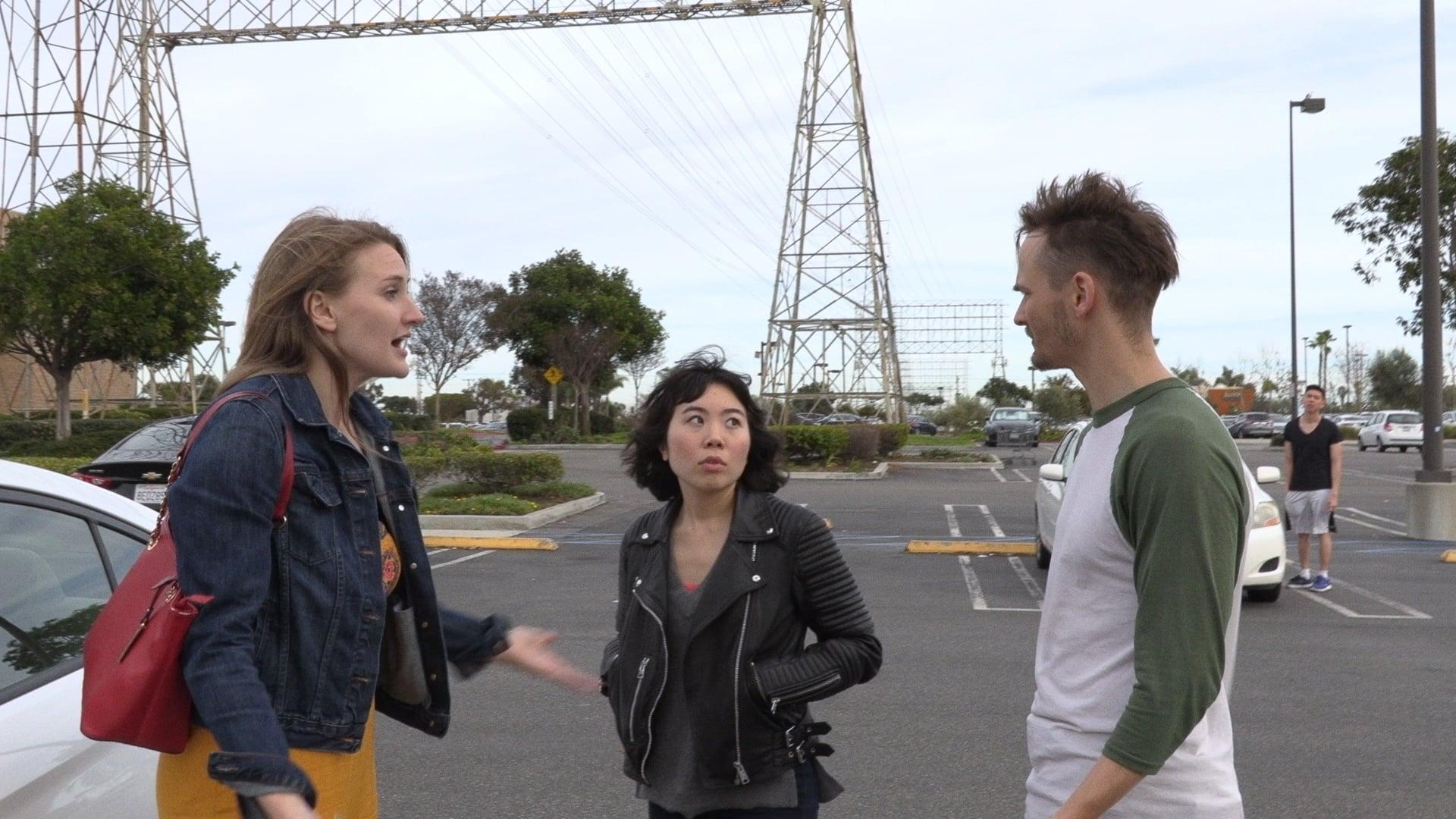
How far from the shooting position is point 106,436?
29516 mm

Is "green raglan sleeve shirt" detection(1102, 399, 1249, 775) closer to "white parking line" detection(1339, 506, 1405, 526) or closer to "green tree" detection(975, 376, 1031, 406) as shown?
"white parking line" detection(1339, 506, 1405, 526)

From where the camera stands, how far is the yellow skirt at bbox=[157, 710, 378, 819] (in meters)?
2.23

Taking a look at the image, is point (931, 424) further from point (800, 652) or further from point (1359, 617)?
point (800, 652)

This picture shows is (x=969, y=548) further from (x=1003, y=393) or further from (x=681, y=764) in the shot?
(x=1003, y=393)

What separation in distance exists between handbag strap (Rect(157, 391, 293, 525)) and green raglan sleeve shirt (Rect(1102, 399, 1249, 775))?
1409 millimetres

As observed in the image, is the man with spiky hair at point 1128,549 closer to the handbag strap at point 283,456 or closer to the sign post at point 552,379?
the handbag strap at point 283,456

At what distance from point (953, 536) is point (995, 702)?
9.81 metres

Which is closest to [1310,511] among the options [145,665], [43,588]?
[43,588]

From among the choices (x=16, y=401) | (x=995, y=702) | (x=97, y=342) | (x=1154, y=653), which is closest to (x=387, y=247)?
(x=1154, y=653)

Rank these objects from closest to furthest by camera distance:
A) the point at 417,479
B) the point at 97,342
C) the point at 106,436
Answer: the point at 417,479
the point at 106,436
the point at 97,342

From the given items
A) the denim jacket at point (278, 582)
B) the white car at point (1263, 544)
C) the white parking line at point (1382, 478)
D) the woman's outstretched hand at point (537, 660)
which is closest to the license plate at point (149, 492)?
the white car at point (1263, 544)

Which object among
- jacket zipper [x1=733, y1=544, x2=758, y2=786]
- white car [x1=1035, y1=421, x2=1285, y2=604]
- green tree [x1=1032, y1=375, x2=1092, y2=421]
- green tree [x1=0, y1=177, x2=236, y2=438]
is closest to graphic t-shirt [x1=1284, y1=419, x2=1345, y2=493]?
white car [x1=1035, y1=421, x2=1285, y2=604]

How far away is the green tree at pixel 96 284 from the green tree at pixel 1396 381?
2625 inches

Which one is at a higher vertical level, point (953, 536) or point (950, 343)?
point (950, 343)
